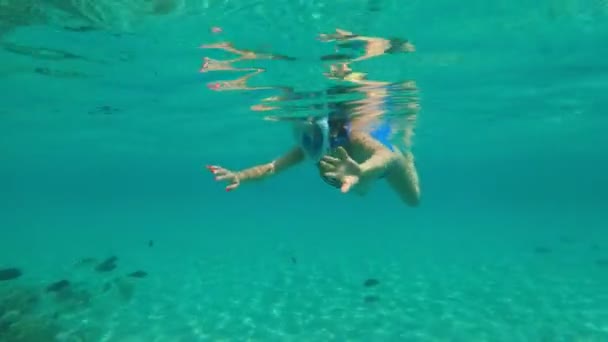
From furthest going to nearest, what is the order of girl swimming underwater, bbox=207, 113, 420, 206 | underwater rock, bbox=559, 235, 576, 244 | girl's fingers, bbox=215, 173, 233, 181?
1. underwater rock, bbox=559, 235, 576, 244
2. girl's fingers, bbox=215, 173, 233, 181
3. girl swimming underwater, bbox=207, 113, 420, 206

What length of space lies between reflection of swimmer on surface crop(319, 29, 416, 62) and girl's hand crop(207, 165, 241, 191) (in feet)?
18.6

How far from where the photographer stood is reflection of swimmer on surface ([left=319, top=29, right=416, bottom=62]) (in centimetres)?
1075

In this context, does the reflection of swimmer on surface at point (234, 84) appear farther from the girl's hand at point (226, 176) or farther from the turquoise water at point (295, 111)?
the girl's hand at point (226, 176)

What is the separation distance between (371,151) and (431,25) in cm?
594

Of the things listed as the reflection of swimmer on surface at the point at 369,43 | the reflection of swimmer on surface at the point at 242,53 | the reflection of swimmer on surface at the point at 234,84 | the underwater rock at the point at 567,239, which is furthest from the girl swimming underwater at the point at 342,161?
the underwater rock at the point at 567,239

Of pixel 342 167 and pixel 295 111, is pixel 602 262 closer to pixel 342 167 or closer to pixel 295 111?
pixel 295 111

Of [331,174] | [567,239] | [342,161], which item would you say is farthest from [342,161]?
[567,239]

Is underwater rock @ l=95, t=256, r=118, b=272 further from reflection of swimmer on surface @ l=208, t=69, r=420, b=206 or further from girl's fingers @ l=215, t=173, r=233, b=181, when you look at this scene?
girl's fingers @ l=215, t=173, r=233, b=181

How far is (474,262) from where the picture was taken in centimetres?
2520

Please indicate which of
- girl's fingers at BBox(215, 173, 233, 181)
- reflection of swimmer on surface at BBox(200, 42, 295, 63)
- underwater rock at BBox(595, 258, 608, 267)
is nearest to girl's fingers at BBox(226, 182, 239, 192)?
girl's fingers at BBox(215, 173, 233, 181)

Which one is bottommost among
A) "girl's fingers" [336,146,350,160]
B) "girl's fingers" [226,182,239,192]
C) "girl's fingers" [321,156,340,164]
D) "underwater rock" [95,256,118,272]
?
"underwater rock" [95,256,118,272]

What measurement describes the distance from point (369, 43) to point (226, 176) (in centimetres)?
693

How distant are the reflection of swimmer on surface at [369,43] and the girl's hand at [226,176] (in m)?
5.66

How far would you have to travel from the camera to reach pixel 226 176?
613cm
